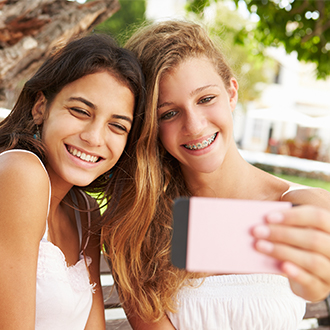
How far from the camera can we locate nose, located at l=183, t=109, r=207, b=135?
6.95ft

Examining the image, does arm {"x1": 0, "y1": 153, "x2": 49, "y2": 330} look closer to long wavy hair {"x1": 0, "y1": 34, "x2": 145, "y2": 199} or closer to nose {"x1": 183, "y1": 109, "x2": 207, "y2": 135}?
long wavy hair {"x1": 0, "y1": 34, "x2": 145, "y2": 199}

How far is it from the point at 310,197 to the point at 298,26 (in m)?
4.90

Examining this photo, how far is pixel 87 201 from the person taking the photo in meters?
2.51

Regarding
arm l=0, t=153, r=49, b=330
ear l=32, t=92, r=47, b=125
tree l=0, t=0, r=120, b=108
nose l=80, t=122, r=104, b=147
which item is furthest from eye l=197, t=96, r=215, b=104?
tree l=0, t=0, r=120, b=108

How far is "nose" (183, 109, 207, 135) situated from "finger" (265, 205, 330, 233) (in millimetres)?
1091

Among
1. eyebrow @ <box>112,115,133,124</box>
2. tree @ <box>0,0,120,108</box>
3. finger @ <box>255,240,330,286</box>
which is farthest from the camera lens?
tree @ <box>0,0,120,108</box>

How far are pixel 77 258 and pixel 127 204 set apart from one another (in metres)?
0.43

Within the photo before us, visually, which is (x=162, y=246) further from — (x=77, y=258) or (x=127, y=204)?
(x=77, y=258)

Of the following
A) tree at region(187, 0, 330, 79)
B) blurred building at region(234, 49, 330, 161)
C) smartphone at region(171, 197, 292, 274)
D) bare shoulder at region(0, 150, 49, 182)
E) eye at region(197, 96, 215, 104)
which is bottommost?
blurred building at region(234, 49, 330, 161)

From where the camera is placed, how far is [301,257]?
109cm

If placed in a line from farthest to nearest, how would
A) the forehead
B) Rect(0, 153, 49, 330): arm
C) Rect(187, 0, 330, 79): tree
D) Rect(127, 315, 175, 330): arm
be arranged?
Rect(187, 0, 330, 79): tree, Rect(127, 315, 175, 330): arm, the forehead, Rect(0, 153, 49, 330): arm

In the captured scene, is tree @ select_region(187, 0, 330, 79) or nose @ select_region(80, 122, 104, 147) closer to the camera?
nose @ select_region(80, 122, 104, 147)

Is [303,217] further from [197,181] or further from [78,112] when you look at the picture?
A: [197,181]

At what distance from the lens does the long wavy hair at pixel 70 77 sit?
2.02 meters
